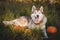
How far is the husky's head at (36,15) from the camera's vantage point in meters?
1.85

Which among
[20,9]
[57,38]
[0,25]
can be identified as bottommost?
[57,38]

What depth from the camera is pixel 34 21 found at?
1.87 m

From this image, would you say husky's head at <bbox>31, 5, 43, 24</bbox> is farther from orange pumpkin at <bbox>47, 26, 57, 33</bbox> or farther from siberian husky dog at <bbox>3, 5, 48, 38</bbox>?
orange pumpkin at <bbox>47, 26, 57, 33</bbox>

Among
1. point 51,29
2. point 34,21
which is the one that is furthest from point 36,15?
point 51,29

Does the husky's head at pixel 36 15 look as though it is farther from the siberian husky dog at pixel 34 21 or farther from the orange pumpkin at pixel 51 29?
the orange pumpkin at pixel 51 29

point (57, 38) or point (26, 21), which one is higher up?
point (26, 21)

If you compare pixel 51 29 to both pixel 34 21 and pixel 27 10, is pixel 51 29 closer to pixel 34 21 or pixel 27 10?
pixel 34 21

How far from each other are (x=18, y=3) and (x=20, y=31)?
0.83 ft

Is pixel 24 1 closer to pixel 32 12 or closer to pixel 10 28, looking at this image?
pixel 32 12

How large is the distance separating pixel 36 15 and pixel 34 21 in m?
0.06

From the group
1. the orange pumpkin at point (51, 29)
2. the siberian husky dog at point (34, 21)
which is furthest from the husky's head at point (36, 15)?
the orange pumpkin at point (51, 29)

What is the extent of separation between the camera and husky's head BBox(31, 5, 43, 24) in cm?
185

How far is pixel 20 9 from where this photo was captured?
1.87 meters

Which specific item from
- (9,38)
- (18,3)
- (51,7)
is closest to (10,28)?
(9,38)
